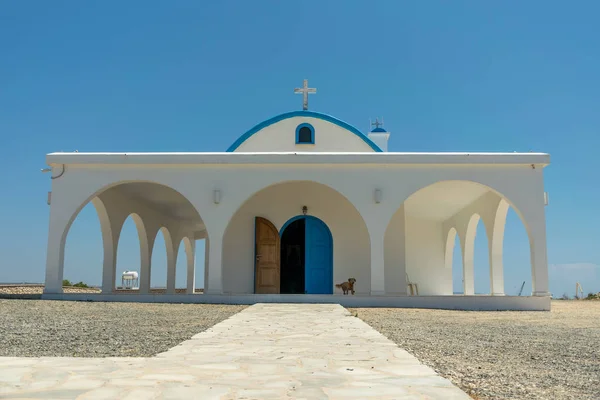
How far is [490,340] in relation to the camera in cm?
639

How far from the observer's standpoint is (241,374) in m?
3.78

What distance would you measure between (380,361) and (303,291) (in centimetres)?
1143

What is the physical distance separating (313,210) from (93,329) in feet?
29.4

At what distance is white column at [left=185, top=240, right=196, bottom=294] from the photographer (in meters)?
22.8

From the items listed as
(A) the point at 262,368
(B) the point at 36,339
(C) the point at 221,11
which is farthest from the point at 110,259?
(A) the point at 262,368

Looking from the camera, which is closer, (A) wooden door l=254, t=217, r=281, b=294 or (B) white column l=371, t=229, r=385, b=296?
(B) white column l=371, t=229, r=385, b=296

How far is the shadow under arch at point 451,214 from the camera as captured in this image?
14234 mm

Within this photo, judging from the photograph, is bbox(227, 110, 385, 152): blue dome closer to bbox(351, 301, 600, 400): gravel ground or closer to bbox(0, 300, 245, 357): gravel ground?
bbox(0, 300, 245, 357): gravel ground

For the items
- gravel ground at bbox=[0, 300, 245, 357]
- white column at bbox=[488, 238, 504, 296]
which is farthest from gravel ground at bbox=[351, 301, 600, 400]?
white column at bbox=[488, 238, 504, 296]

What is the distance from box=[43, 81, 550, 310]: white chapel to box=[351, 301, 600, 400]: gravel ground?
164 inches

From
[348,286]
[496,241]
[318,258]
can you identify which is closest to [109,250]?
[318,258]

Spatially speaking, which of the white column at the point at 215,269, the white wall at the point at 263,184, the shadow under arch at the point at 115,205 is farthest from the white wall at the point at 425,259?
the white column at the point at 215,269

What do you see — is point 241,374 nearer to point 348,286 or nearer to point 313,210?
point 348,286

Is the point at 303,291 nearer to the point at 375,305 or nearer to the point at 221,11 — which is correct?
the point at 375,305
